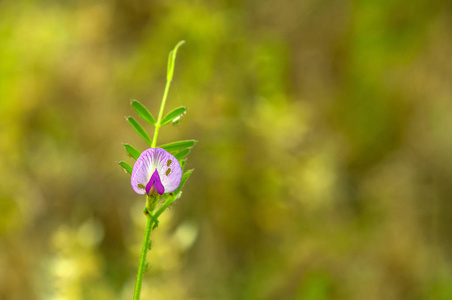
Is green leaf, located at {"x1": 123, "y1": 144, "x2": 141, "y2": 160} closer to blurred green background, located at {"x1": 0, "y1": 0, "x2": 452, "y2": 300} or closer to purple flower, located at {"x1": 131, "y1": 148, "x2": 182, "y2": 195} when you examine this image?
purple flower, located at {"x1": 131, "y1": 148, "x2": 182, "y2": 195}

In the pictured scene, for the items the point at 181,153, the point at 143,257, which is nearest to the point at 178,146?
the point at 181,153

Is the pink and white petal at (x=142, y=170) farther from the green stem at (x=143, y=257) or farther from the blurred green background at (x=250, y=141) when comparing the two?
the blurred green background at (x=250, y=141)

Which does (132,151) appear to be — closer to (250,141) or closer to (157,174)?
(157,174)

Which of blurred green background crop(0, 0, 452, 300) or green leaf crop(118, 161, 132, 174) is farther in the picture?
blurred green background crop(0, 0, 452, 300)

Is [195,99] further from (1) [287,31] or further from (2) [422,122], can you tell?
(2) [422,122]

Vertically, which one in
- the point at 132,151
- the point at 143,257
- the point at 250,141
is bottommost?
the point at 143,257

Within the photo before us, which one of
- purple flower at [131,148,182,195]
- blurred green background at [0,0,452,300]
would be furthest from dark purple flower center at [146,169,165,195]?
blurred green background at [0,0,452,300]

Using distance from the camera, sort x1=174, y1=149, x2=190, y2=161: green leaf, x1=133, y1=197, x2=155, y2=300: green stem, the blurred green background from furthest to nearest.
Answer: the blurred green background → x1=174, y1=149, x2=190, y2=161: green leaf → x1=133, y1=197, x2=155, y2=300: green stem
